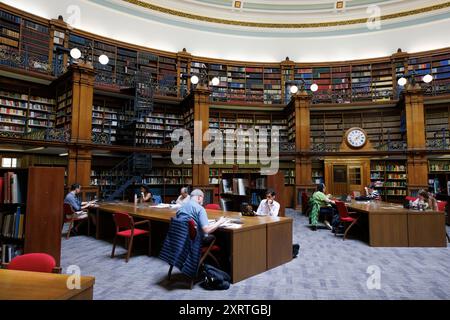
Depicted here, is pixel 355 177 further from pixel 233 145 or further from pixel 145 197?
pixel 145 197

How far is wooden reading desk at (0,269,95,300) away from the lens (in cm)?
143

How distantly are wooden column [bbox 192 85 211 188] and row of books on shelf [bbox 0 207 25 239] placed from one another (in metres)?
6.58

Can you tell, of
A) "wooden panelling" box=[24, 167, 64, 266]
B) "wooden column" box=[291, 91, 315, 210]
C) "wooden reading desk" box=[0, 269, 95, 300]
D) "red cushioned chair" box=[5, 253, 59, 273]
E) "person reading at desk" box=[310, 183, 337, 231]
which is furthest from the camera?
"wooden column" box=[291, 91, 315, 210]

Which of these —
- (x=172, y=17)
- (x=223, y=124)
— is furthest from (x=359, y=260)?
(x=172, y=17)

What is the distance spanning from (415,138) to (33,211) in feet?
36.0

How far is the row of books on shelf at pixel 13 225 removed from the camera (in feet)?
9.98

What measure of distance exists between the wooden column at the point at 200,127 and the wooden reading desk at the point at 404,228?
18.7 ft

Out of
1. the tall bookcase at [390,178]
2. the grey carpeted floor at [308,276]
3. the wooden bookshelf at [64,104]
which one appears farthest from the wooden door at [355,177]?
the wooden bookshelf at [64,104]

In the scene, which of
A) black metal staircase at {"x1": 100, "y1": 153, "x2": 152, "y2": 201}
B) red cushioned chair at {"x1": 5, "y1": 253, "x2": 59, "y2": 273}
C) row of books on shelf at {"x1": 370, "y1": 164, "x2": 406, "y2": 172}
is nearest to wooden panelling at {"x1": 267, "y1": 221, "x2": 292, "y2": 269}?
red cushioned chair at {"x1": 5, "y1": 253, "x2": 59, "y2": 273}

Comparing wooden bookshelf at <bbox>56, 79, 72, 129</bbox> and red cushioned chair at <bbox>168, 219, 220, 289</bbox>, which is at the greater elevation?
wooden bookshelf at <bbox>56, 79, 72, 129</bbox>

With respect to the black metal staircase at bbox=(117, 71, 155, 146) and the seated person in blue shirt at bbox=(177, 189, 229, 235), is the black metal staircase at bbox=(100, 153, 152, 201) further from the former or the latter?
the seated person in blue shirt at bbox=(177, 189, 229, 235)

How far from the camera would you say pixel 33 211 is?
305 cm

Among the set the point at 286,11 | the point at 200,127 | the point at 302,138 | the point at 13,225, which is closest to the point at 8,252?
the point at 13,225

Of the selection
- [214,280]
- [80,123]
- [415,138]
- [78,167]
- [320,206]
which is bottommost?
[214,280]
